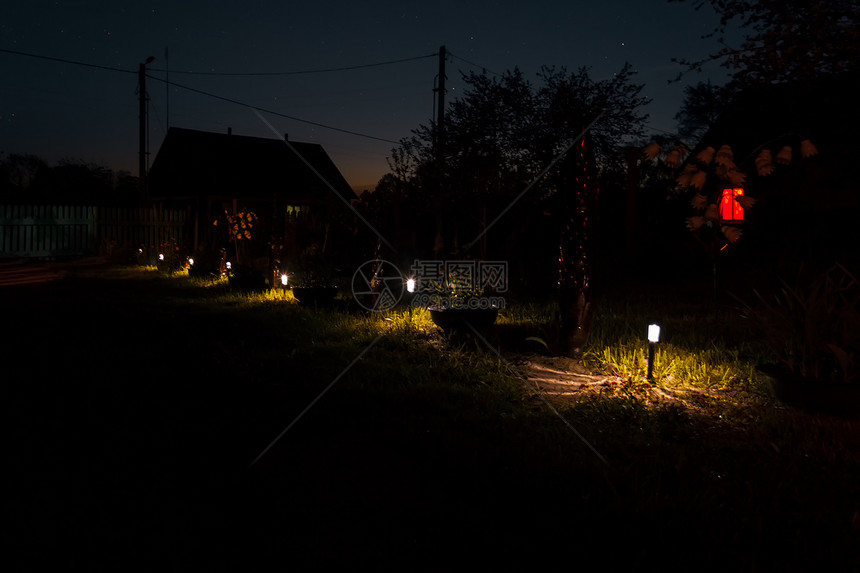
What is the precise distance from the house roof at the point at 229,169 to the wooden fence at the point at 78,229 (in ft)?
5.75

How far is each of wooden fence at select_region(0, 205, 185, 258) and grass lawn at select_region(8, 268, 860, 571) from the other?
16.9 metres

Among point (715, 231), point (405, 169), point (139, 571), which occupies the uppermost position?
point (405, 169)

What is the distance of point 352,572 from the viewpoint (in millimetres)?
2447

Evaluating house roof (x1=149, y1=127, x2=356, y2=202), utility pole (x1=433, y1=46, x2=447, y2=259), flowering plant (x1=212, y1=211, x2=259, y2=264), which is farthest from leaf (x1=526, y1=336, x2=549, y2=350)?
house roof (x1=149, y1=127, x2=356, y2=202)

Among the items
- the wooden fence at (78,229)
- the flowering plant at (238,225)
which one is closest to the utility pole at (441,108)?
the flowering plant at (238,225)

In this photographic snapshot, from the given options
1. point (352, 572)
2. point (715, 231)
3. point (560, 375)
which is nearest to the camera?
point (352, 572)

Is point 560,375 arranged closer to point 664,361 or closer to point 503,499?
point 664,361

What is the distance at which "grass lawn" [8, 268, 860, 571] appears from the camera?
2.64m

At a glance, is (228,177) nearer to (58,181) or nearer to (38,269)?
(38,269)

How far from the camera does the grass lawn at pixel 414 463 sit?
2643 mm

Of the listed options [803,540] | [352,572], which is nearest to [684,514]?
[803,540]

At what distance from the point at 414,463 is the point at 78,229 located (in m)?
23.1

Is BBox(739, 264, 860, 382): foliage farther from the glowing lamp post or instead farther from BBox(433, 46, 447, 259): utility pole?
BBox(433, 46, 447, 259): utility pole

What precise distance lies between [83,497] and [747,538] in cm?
319
